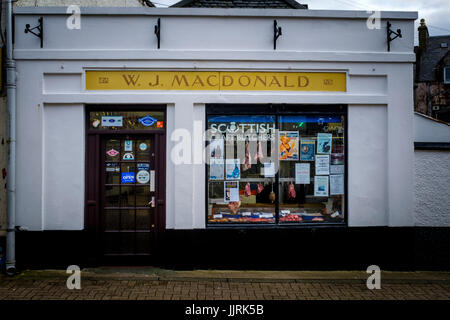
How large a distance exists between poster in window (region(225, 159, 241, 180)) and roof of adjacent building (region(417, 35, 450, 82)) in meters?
24.7

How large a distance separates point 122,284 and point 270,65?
4466mm

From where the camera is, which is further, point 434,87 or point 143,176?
point 434,87

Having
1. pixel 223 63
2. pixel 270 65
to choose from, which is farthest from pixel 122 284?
pixel 270 65

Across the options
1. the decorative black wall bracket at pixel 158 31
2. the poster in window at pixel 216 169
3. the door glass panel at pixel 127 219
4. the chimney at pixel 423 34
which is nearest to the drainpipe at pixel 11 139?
the door glass panel at pixel 127 219

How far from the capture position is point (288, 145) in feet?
21.0

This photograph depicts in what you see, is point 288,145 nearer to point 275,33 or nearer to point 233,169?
point 233,169

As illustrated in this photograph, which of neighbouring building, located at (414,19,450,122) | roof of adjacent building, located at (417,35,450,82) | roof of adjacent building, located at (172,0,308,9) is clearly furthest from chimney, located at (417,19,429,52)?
roof of adjacent building, located at (172,0,308,9)

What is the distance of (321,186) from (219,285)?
2598mm

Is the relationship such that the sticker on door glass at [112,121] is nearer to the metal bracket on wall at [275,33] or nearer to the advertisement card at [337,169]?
the metal bracket on wall at [275,33]

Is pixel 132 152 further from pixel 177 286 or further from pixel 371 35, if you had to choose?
pixel 371 35

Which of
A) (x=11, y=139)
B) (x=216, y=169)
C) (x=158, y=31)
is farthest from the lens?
(x=216, y=169)

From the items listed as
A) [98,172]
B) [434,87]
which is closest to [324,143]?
[98,172]

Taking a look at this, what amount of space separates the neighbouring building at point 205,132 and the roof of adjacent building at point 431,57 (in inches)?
911

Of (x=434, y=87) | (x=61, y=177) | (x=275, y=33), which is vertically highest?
(x=434, y=87)
